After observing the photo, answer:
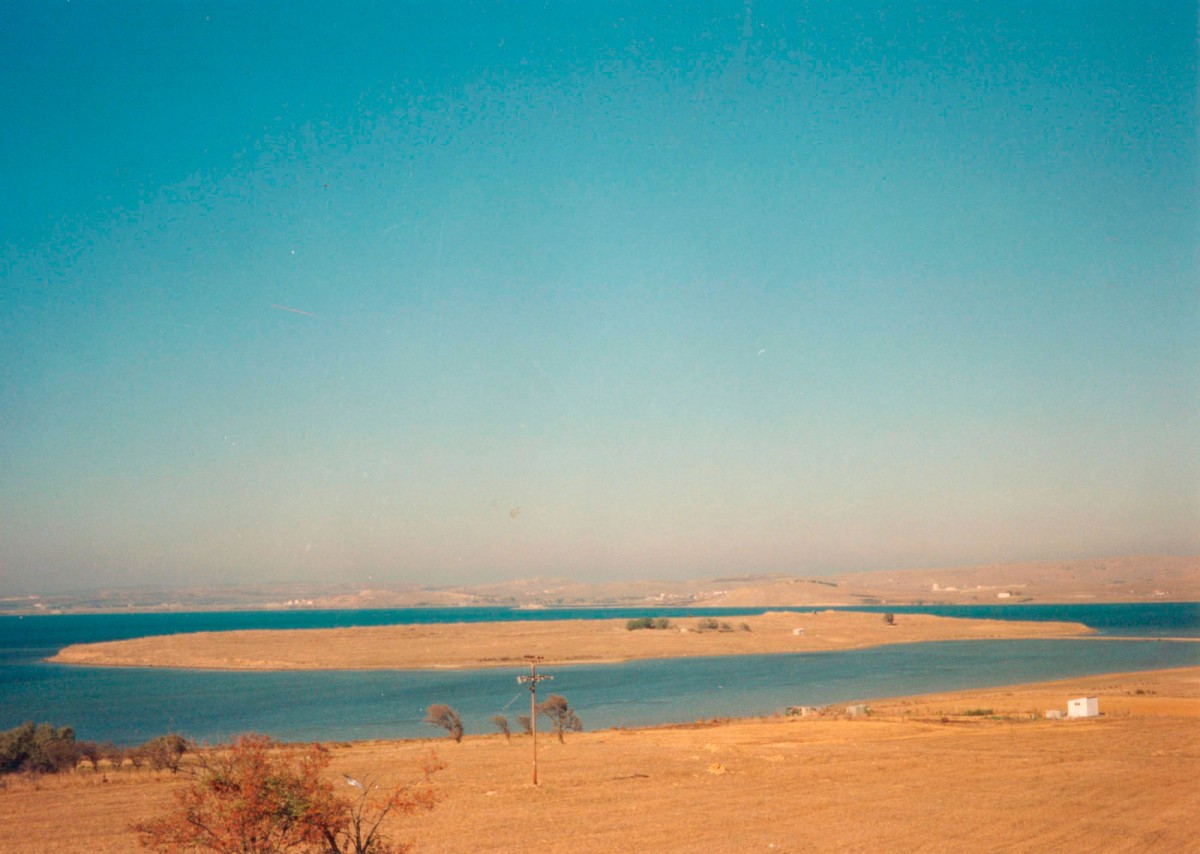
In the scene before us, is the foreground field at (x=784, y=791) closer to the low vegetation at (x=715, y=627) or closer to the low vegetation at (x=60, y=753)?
the low vegetation at (x=60, y=753)

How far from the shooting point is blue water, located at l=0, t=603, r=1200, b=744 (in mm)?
51375

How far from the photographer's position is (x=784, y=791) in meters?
25.5

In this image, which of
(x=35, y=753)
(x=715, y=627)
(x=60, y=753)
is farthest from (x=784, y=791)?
(x=715, y=627)

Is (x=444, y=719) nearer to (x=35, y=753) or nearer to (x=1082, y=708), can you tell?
(x=35, y=753)

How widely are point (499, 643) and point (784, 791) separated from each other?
282ft

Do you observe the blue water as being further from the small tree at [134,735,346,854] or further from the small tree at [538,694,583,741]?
the small tree at [134,735,346,854]

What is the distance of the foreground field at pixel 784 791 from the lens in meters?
20.4

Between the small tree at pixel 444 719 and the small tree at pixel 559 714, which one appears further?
the small tree at pixel 444 719

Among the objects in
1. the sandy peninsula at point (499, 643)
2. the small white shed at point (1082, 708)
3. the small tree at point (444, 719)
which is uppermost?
the small white shed at point (1082, 708)

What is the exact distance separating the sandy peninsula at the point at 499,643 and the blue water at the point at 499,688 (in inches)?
251

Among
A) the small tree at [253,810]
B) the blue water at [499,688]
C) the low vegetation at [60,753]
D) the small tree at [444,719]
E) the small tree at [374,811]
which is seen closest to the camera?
the small tree at [253,810]

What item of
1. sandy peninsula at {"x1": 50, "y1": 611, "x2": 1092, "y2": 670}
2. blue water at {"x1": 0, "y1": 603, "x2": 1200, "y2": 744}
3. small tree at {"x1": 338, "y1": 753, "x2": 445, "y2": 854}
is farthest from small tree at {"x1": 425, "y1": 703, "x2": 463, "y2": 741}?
sandy peninsula at {"x1": 50, "y1": 611, "x2": 1092, "y2": 670}

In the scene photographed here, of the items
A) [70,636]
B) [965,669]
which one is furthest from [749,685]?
[70,636]

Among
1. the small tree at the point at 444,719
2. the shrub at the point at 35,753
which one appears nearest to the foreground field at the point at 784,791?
the small tree at the point at 444,719
